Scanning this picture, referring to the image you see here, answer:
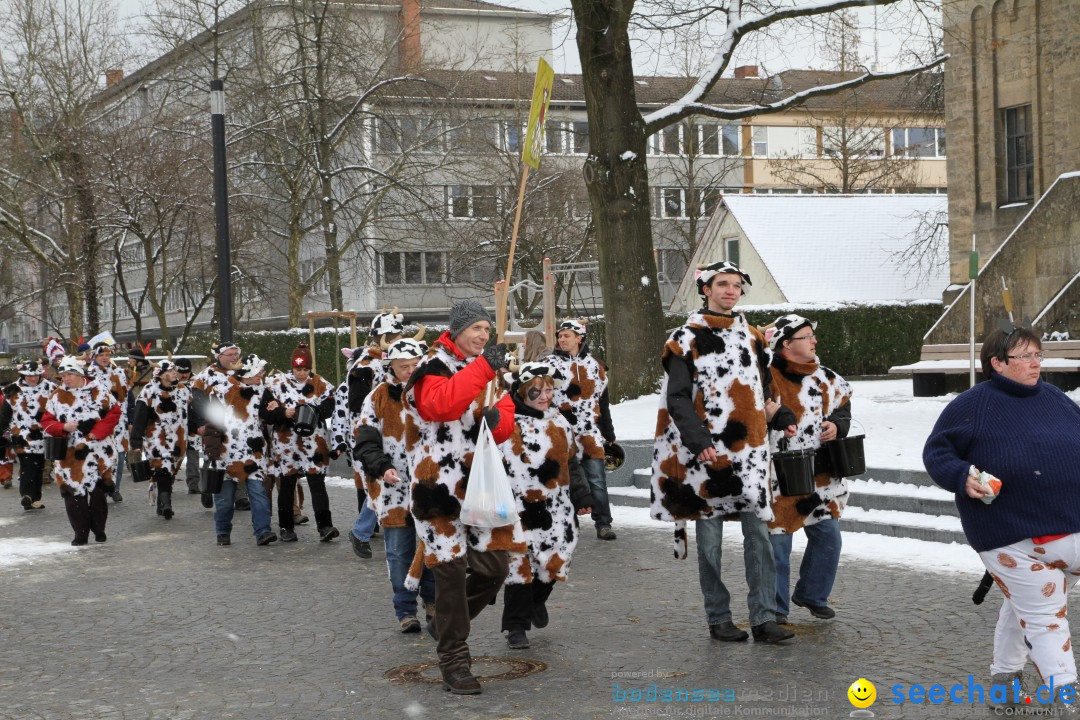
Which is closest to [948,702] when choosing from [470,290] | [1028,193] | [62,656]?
[62,656]

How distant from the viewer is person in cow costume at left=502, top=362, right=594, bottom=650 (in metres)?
7.97

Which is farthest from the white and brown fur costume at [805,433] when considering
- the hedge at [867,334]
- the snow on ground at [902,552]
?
the hedge at [867,334]

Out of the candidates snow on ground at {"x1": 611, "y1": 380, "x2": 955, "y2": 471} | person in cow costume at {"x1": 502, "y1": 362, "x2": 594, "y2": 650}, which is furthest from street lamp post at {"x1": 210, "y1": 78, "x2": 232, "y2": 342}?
person in cow costume at {"x1": 502, "y1": 362, "x2": 594, "y2": 650}

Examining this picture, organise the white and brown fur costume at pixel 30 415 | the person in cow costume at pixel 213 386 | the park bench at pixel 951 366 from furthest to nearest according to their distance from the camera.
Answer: the white and brown fur costume at pixel 30 415
the park bench at pixel 951 366
the person in cow costume at pixel 213 386

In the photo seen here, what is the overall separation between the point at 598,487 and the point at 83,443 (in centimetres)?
474

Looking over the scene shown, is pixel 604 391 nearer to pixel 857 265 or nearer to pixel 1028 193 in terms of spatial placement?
pixel 1028 193

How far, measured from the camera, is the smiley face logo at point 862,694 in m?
6.17

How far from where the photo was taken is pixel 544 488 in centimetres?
830

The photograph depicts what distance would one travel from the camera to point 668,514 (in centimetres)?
780

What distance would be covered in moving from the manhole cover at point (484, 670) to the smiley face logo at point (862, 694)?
5.52 ft

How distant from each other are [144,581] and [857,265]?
3094 cm

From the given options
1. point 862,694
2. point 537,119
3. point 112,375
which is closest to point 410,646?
point 862,694

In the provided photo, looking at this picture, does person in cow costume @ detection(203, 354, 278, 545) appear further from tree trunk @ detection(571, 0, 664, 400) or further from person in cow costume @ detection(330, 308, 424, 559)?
tree trunk @ detection(571, 0, 664, 400)

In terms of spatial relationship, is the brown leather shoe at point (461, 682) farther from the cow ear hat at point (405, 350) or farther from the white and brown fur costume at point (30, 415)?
the white and brown fur costume at point (30, 415)
